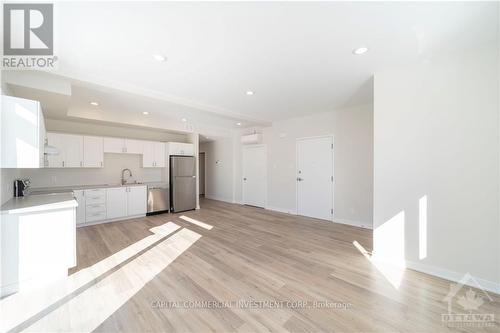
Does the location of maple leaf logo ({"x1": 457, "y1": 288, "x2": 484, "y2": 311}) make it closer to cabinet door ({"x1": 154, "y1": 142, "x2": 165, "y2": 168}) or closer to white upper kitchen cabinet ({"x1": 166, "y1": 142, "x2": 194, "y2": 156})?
white upper kitchen cabinet ({"x1": 166, "y1": 142, "x2": 194, "y2": 156})

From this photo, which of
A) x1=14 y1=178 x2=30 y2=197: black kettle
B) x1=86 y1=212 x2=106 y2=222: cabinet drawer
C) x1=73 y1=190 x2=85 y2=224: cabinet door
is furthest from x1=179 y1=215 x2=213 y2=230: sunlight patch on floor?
x1=14 y1=178 x2=30 y2=197: black kettle

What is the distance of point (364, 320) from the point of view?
1.58 metres

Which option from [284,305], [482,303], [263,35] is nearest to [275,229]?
[284,305]

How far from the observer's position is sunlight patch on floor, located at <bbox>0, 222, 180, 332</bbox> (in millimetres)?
1622

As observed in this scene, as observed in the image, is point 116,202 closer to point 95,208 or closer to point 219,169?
point 95,208

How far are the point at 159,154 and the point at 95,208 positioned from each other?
1.92 metres

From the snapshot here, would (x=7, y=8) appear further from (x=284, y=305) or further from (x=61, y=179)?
(x=61, y=179)

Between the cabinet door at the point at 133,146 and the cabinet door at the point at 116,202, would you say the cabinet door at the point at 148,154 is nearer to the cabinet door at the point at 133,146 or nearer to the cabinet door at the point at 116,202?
the cabinet door at the point at 133,146

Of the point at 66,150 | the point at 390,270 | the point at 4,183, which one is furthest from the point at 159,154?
the point at 390,270

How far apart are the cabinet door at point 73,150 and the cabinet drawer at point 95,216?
43.0 inches

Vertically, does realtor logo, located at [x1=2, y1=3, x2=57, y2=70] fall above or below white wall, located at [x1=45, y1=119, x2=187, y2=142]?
above

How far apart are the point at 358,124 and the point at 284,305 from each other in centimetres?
375

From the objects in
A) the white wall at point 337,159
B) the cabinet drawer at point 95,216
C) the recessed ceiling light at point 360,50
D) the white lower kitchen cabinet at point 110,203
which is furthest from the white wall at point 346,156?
the cabinet drawer at point 95,216

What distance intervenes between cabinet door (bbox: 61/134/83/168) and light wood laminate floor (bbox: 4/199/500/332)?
1646 millimetres
